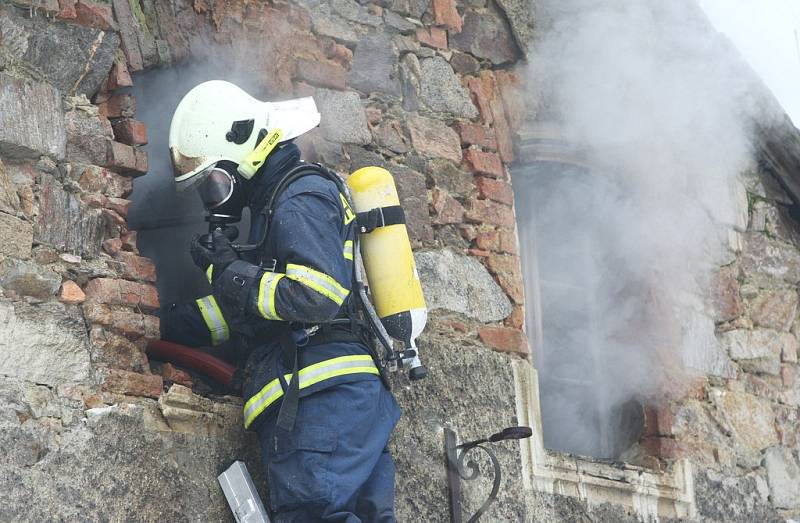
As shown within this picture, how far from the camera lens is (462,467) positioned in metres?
5.28

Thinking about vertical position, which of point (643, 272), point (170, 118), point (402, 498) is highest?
point (170, 118)

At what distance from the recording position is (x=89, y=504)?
13.6ft

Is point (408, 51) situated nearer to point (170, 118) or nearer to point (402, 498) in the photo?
point (170, 118)

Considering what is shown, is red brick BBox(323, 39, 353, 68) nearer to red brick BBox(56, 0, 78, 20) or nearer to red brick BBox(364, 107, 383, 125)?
red brick BBox(364, 107, 383, 125)

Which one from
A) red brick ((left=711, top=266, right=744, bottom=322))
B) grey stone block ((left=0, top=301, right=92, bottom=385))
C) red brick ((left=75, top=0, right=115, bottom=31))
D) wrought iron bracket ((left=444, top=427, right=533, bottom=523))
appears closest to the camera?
grey stone block ((left=0, top=301, right=92, bottom=385))

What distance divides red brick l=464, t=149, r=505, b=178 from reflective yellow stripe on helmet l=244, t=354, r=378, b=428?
1.58 metres

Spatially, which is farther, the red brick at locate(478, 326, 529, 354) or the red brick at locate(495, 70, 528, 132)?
the red brick at locate(495, 70, 528, 132)

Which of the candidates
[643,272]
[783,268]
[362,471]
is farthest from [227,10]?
[783,268]

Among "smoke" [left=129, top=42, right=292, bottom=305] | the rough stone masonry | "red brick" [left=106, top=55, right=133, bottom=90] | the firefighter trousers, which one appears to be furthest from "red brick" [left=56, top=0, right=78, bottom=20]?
the firefighter trousers

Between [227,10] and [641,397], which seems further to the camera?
[641,397]

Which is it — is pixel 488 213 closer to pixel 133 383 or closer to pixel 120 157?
pixel 120 157

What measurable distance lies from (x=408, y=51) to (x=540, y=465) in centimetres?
177

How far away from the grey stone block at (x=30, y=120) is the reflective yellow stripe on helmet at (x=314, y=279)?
2.73 feet

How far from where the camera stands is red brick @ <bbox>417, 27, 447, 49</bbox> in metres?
5.92
